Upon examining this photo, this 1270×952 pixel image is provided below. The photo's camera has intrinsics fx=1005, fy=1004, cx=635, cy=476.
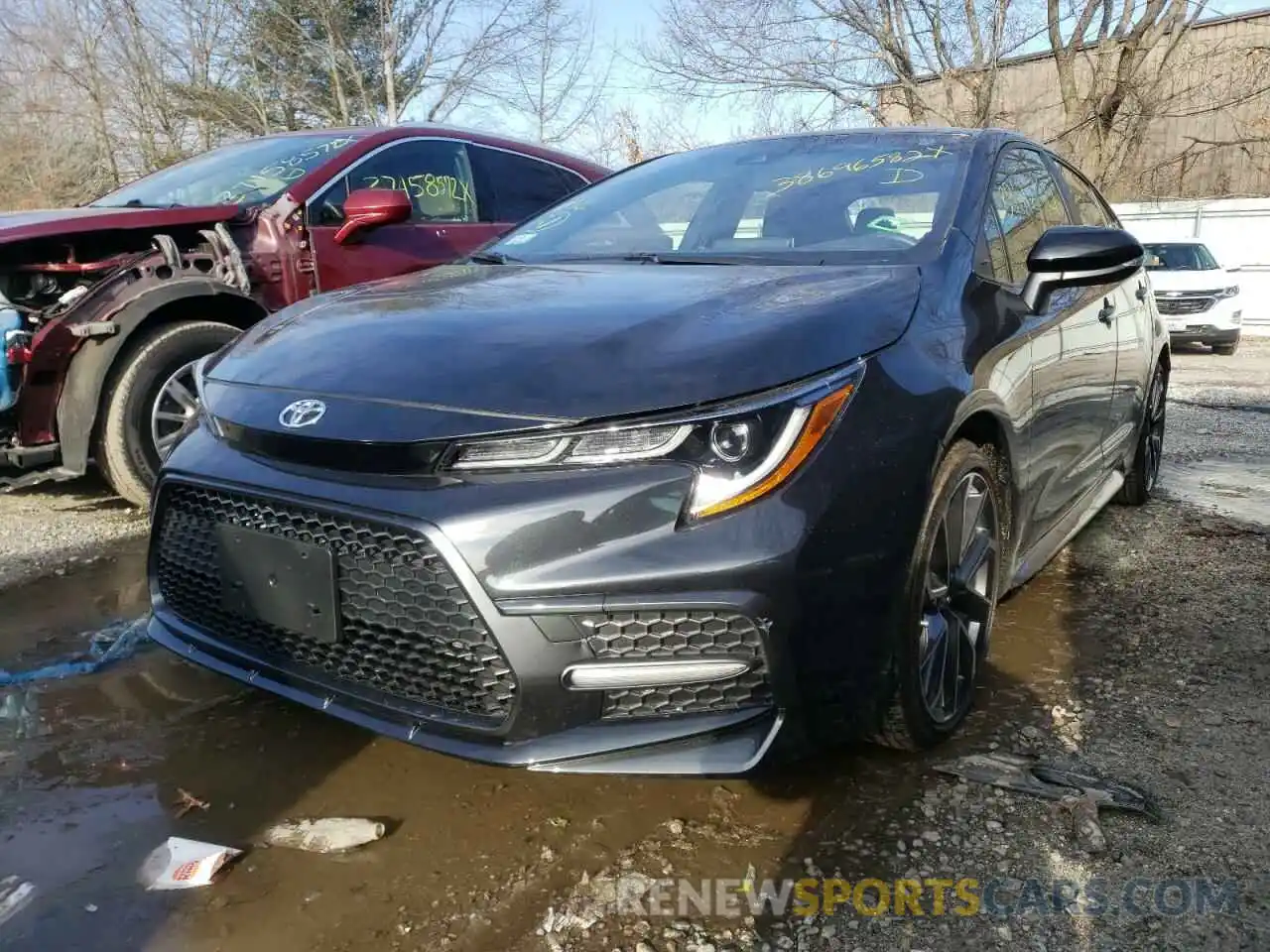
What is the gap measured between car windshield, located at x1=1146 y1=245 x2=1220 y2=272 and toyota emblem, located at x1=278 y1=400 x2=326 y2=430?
14.2 metres

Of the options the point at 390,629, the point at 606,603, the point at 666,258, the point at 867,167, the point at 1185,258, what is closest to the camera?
the point at 606,603

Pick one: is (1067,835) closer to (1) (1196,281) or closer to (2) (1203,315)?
(2) (1203,315)

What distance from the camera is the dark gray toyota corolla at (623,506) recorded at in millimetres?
1803

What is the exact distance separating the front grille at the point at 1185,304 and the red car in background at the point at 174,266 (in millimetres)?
11435

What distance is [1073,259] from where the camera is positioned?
2.69m

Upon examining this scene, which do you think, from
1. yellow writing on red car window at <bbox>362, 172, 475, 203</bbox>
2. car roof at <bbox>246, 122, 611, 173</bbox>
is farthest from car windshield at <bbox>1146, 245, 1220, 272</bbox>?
yellow writing on red car window at <bbox>362, 172, 475, 203</bbox>

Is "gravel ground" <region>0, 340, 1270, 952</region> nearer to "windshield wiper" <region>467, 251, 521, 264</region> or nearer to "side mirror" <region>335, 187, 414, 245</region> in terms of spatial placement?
"windshield wiper" <region>467, 251, 521, 264</region>

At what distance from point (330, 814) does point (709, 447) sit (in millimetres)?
1180

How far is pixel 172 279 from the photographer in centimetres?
414

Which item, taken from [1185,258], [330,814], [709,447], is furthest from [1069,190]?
[1185,258]

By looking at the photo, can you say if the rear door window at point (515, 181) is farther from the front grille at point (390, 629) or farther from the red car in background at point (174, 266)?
the front grille at point (390, 629)

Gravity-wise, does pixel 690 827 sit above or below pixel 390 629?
below

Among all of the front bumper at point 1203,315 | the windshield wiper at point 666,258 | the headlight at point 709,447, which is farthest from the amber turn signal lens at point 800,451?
the front bumper at point 1203,315

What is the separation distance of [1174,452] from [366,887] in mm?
5731
